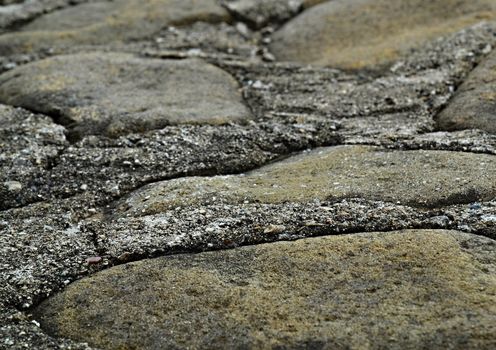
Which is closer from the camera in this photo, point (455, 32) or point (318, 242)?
point (318, 242)

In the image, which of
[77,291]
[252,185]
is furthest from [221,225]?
[77,291]

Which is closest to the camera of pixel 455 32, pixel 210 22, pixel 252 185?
pixel 252 185

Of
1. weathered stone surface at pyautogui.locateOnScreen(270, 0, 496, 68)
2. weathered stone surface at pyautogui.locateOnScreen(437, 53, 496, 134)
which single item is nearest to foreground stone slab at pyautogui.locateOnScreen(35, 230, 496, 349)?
weathered stone surface at pyautogui.locateOnScreen(437, 53, 496, 134)

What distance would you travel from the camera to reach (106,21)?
3.68 metres

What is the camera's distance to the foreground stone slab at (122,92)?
265 cm

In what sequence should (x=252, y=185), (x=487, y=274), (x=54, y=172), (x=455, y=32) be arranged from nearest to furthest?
(x=487, y=274)
(x=252, y=185)
(x=54, y=172)
(x=455, y=32)

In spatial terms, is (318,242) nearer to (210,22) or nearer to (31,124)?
(31,124)

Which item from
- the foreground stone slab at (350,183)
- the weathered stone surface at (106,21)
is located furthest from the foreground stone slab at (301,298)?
the weathered stone surface at (106,21)

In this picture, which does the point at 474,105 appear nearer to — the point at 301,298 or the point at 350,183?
the point at 350,183

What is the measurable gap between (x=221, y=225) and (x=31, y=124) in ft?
3.40

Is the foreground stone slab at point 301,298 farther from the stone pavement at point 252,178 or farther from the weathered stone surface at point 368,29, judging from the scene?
the weathered stone surface at point 368,29

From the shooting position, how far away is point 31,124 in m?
2.66

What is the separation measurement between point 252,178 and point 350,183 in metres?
0.32

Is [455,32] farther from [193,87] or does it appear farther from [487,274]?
[487,274]
